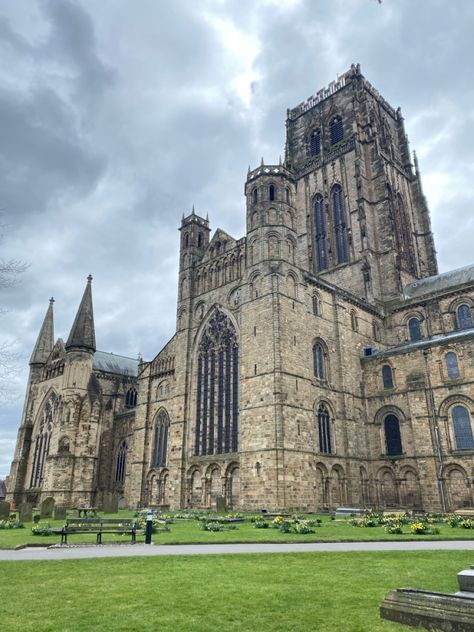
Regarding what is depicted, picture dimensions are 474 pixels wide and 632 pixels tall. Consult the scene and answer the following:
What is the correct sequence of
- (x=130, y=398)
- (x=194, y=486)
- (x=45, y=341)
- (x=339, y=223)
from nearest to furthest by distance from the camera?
1. (x=194, y=486)
2. (x=339, y=223)
3. (x=130, y=398)
4. (x=45, y=341)

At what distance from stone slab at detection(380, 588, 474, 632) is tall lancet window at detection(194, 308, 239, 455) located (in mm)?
27972

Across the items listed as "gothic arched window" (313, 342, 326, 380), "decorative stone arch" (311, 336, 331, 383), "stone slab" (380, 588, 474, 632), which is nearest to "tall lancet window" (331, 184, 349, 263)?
"decorative stone arch" (311, 336, 331, 383)

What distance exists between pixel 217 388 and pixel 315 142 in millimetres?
37140

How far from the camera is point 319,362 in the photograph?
35688mm

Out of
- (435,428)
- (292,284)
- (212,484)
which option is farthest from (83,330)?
(435,428)

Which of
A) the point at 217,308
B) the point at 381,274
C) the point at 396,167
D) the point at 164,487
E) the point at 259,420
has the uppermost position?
the point at 396,167

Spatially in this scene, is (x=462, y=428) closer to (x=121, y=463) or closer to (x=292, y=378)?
Answer: (x=292, y=378)

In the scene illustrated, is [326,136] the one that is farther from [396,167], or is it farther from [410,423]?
[410,423]

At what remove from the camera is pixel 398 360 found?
3719 cm

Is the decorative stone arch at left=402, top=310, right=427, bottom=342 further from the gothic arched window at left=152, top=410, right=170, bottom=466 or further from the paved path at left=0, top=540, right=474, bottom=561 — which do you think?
the paved path at left=0, top=540, right=474, bottom=561

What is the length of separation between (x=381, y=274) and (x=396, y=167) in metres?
16.3

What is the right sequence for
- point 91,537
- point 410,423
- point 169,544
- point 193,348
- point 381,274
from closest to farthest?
point 169,544 < point 91,537 < point 410,423 < point 193,348 < point 381,274

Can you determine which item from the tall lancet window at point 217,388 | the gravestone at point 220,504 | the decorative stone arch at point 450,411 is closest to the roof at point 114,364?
the tall lancet window at point 217,388

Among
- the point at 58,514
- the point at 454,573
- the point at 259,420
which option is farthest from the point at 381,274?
the point at 454,573
